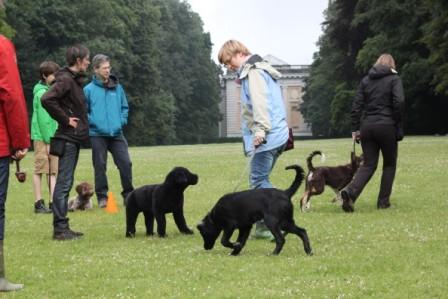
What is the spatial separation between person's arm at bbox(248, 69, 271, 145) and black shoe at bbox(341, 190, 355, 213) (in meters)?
3.17

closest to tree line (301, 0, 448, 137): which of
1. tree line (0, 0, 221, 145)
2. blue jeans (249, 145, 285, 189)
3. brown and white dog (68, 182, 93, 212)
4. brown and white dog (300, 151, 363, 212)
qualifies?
tree line (0, 0, 221, 145)

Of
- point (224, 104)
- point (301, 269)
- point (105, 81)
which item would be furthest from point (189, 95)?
point (301, 269)

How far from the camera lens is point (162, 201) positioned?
9.15m

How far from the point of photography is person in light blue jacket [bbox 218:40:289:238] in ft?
Answer: 27.6

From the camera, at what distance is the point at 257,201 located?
774 centimetres

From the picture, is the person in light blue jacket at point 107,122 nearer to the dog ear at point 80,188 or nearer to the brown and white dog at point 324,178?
the dog ear at point 80,188

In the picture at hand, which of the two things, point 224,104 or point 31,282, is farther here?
point 224,104

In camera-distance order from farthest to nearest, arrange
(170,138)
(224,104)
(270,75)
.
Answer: (224,104), (170,138), (270,75)

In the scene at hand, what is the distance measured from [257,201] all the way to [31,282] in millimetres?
2344

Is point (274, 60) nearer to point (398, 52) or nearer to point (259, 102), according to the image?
point (398, 52)

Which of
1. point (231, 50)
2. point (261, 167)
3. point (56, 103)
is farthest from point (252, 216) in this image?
point (56, 103)

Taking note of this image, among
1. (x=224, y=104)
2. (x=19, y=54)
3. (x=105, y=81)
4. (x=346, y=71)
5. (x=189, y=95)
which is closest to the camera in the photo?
(x=105, y=81)

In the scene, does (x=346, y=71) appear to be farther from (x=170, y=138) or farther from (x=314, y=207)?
(x=314, y=207)

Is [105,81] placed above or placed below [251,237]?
above
